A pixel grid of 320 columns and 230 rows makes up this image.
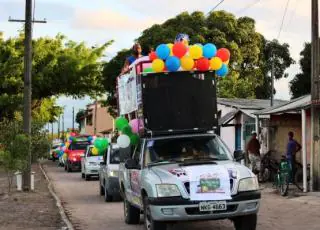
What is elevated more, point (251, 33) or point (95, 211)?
point (251, 33)

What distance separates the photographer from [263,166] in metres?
22.1

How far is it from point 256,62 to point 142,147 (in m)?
33.3

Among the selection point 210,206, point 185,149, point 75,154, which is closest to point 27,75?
point 185,149

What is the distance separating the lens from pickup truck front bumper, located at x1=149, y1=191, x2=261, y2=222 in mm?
9289

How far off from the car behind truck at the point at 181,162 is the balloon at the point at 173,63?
159mm

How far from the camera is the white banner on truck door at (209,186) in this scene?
9.30 meters

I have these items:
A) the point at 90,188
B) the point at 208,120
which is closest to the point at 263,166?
the point at 90,188

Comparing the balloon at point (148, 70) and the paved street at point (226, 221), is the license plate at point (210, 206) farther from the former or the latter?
the balloon at point (148, 70)

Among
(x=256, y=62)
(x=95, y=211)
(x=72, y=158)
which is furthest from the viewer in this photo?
(x=256, y=62)

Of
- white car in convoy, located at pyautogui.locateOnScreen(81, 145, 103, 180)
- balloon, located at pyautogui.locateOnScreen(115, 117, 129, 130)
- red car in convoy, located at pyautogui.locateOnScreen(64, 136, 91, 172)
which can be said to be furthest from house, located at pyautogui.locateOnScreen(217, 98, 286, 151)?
balloon, located at pyautogui.locateOnScreen(115, 117, 129, 130)

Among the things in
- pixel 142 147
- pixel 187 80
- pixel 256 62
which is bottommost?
pixel 142 147

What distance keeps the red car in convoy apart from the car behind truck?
23695 millimetres

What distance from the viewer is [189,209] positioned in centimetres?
931

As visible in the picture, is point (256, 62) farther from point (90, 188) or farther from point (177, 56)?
point (177, 56)
